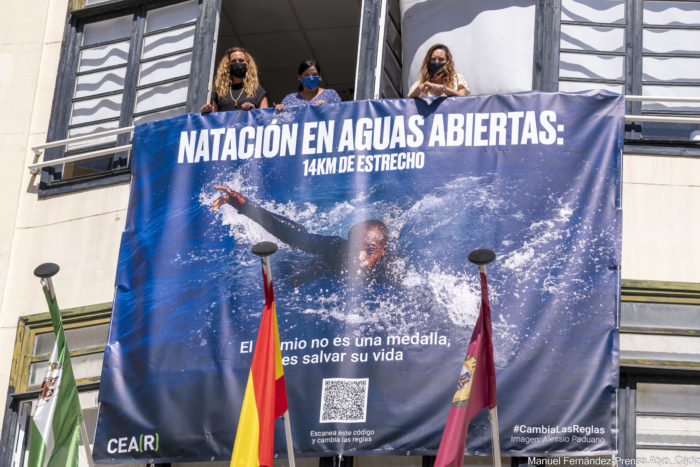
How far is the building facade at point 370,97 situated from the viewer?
492 inches

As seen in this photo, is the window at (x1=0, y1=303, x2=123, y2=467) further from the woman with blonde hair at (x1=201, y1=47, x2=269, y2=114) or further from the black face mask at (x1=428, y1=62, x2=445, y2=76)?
the black face mask at (x1=428, y1=62, x2=445, y2=76)

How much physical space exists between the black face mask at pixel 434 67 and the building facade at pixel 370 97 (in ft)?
1.79

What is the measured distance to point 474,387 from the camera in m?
11.3

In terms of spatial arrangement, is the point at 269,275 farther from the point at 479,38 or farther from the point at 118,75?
the point at 118,75

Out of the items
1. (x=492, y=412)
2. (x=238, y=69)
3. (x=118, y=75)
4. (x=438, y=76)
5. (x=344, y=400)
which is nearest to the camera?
(x=492, y=412)

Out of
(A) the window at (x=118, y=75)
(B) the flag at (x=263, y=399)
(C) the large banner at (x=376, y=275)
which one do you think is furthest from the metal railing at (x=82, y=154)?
(B) the flag at (x=263, y=399)

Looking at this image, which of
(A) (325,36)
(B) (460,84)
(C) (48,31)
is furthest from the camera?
(A) (325,36)

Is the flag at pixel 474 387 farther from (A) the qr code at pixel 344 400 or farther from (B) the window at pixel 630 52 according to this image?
(B) the window at pixel 630 52

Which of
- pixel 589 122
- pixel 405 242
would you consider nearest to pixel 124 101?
pixel 405 242

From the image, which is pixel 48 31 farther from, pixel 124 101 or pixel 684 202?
pixel 684 202

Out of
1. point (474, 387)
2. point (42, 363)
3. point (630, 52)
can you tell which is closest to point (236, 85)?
point (42, 363)

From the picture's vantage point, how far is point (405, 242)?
12.7m

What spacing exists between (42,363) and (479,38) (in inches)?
185

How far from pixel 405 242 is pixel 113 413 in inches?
106
